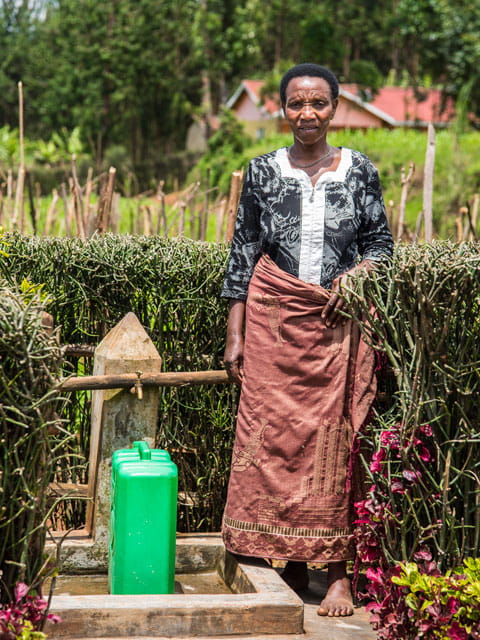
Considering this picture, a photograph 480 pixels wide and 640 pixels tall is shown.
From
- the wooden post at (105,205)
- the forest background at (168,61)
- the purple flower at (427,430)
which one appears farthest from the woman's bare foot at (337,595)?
the forest background at (168,61)

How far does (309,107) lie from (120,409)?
1.62 m

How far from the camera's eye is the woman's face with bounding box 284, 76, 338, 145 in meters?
3.91

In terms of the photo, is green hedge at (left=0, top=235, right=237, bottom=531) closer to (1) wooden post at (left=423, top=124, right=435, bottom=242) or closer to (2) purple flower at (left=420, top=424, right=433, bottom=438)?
(2) purple flower at (left=420, top=424, right=433, bottom=438)

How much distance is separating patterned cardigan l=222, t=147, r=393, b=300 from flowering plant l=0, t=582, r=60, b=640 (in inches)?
68.7

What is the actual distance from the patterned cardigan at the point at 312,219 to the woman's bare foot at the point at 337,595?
4.10ft

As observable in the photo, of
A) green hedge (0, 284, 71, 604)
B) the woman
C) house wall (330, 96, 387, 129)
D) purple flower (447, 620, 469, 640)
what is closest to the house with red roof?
house wall (330, 96, 387, 129)

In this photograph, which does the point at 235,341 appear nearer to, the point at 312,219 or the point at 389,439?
the point at 312,219

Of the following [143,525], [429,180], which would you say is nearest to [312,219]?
[143,525]

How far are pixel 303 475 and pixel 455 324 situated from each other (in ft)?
3.31

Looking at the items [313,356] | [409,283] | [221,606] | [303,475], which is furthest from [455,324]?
[221,606]

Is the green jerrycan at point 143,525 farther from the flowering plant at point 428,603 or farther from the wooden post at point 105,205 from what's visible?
the wooden post at point 105,205

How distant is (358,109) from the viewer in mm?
40781

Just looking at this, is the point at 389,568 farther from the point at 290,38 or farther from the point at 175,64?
the point at 290,38

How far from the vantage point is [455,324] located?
3260mm
